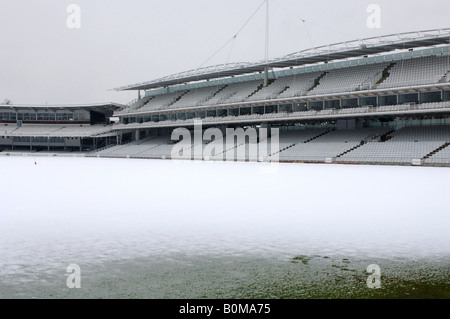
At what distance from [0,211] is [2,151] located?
81.1 metres

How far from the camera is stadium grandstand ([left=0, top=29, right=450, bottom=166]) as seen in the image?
43.8 metres

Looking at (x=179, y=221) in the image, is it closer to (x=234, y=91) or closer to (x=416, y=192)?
(x=416, y=192)

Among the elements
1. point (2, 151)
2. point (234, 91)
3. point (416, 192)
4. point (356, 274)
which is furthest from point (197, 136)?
point (356, 274)

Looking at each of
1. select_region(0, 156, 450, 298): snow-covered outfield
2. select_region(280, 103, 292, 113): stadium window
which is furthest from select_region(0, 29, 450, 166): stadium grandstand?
select_region(0, 156, 450, 298): snow-covered outfield

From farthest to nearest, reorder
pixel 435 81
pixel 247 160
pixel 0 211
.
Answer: pixel 247 160 < pixel 435 81 < pixel 0 211

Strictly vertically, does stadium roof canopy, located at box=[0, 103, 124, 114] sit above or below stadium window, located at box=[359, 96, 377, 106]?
above

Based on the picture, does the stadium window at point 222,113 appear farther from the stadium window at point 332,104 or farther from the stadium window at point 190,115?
the stadium window at point 332,104

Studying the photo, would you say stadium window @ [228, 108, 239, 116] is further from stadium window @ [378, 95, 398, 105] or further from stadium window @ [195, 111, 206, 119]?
stadium window @ [378, 95, 398, 105]

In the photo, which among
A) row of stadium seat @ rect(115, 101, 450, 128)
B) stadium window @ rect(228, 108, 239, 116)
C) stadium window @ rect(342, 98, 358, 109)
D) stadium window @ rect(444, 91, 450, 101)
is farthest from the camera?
stadium window @ rect(228, 108, 239, 116)

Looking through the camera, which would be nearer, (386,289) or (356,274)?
(386,289)

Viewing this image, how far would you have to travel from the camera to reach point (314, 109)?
5503 centimetres

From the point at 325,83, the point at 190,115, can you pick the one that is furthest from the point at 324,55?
the point at 190,115

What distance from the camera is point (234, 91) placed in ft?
218

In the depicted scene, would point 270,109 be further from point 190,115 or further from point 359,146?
point 359,146
